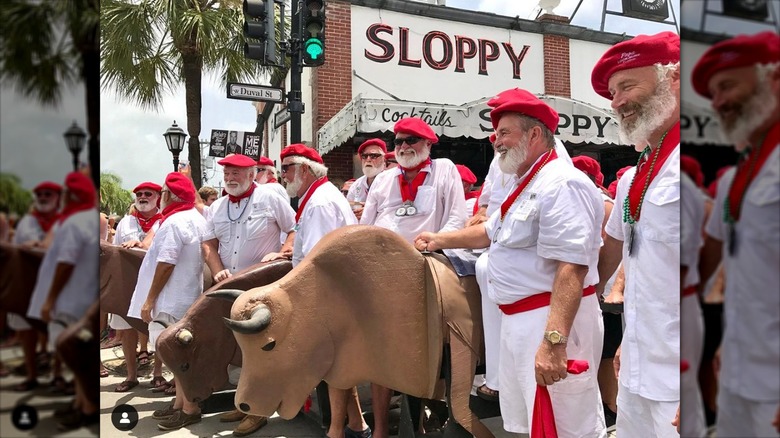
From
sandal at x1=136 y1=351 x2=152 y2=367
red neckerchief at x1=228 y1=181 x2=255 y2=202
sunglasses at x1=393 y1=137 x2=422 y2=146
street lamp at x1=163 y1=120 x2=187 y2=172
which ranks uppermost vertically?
street lamp at x1=163 y1=120 x2=187 y2=172

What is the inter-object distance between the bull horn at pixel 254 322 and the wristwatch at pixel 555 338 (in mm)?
1238

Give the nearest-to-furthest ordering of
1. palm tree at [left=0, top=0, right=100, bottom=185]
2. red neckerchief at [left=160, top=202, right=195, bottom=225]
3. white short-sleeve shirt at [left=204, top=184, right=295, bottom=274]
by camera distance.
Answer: palm tree at [left=0, top=0, right=100, bottom=185]
white short-sleeve shirt at [left=204, top=184, right=295, bottom=274]
red neckerchief at [left=160, top=202, right=195, bottom=225]

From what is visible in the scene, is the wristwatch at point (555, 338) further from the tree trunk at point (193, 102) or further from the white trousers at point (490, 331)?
the tree trunk at point (193, 102)

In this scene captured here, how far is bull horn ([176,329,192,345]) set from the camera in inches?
150

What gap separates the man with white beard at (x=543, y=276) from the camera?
2311 millimetres

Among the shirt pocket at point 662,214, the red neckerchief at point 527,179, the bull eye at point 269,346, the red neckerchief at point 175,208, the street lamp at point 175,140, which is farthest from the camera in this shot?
the street lamp at point 175,140

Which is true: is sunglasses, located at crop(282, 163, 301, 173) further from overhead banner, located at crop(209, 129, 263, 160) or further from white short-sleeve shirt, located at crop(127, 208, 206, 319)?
overhead banner, located at crop(209, 129, 263, 160)

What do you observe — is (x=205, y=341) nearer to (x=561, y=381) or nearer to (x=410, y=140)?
(x=410, y=140)

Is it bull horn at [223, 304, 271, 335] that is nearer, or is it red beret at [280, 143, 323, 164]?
bull horn at [223, 304, 271, 335]

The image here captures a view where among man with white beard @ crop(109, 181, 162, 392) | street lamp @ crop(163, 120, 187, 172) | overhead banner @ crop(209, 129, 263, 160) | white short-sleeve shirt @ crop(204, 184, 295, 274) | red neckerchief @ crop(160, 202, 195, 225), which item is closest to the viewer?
white short-sleeve shirt @ crop(204, 184, 295, 274)

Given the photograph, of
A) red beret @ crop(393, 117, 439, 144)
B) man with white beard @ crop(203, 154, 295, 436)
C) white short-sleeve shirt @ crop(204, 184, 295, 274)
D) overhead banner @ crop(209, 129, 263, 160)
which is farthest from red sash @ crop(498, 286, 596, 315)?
overhead banner @ crop(209, 129, 263, 160)

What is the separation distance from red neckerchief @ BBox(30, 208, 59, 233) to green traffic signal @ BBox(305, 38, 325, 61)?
5.97m

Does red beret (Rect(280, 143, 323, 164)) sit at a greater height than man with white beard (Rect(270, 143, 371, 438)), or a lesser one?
greater

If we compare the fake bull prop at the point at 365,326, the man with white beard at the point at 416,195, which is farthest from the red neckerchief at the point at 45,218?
the man with white beard at the point at 416,195
